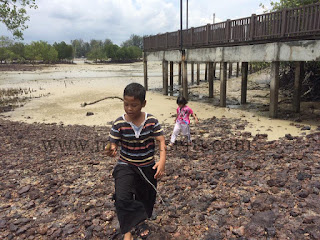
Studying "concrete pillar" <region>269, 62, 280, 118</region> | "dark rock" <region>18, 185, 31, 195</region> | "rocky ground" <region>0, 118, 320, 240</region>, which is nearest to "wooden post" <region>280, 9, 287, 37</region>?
"concrete pillar" <region>269, 62, 280, 118</region>

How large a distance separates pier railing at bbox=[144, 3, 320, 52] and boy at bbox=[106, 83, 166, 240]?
28.7ft

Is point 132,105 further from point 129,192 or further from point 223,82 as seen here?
point 223,82

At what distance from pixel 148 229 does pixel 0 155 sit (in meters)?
5.15

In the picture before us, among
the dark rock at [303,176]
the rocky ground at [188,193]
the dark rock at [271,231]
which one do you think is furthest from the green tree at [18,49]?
the dark rock at [271,231]

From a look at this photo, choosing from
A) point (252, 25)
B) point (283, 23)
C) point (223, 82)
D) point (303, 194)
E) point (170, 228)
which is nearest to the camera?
A: point (170, 228)

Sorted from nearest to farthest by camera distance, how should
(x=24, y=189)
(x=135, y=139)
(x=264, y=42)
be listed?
(x=135, y=139)
(x=24, y=189)
(x=264, y=42)

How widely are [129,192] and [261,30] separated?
1038cm

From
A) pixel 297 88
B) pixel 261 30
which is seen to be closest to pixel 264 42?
pixel 261 30

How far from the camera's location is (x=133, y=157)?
2.85 m

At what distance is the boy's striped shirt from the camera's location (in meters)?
2.79

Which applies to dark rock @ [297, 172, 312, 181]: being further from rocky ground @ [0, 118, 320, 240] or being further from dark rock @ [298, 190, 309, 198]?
dark rock @ [298, 190, 309, 198]

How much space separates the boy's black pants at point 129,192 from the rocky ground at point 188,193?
22.8 inches

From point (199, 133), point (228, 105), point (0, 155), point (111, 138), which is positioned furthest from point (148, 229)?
point (228, 105)

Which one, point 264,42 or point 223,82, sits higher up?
point 264,42
